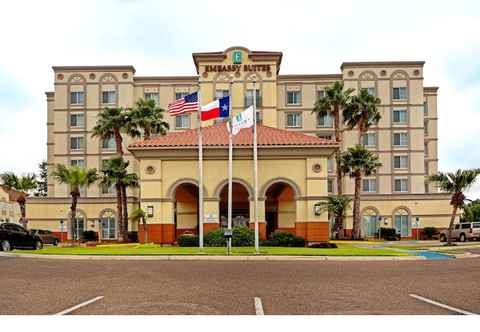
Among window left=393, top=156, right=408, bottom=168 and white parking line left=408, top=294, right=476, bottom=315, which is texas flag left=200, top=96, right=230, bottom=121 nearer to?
white parking line left=408, top=294, right=476, bottom=315

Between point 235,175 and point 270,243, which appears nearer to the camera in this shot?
point 270,243

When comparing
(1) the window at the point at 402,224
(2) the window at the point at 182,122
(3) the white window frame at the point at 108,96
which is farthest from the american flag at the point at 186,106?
(3) the white window frame at the point at 108,96

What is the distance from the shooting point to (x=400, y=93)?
237 feet

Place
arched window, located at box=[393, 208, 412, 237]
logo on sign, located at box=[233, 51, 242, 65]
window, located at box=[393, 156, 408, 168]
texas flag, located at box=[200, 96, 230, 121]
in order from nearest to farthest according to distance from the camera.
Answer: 1. texas flag, located at box=[200, 96, 230, 121]
2. arched window, located at box=[393, 208, 412, 237]
3. logo on sign, located at box=[233, 51, 242, 65]
4. window, located at box=[393, 156, 408, 168]

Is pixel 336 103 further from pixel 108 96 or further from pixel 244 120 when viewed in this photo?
pixel 108 96

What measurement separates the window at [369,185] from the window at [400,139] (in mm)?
5271

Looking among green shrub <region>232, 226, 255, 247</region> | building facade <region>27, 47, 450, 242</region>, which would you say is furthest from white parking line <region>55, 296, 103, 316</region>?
building facade <region>27, 47, 450, 242</region>

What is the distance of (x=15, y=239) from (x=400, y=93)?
52.3 meters

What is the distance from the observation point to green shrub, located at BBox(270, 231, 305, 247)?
34.8 metres

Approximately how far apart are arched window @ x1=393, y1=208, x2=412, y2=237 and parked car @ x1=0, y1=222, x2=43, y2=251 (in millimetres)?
38131

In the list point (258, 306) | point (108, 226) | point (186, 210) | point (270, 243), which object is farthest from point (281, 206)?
point (258, 306)

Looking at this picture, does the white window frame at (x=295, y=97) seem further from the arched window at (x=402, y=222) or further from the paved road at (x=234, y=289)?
the paved road at (x=234, y=289)

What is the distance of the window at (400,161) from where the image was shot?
A: 71.8m
